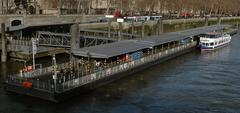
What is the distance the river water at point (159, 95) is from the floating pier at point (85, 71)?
779 millimetres

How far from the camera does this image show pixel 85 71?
45250 millimetres

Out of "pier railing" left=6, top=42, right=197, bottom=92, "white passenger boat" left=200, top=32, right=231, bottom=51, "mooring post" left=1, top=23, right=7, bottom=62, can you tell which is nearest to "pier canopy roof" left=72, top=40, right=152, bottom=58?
"pier railing" left=6, top=42, right=197, bottom=92

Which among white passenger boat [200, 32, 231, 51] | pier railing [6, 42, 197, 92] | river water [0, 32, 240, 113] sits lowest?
river water [0, 32, 240, 113]

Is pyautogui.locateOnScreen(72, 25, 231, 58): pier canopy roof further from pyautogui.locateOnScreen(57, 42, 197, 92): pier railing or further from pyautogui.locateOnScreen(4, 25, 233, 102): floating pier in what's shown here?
pyautogui.locateOnScreen(57, 42, 197, 92): pier railing

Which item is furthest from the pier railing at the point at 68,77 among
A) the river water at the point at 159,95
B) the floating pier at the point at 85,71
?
the river water at the point at 159,95

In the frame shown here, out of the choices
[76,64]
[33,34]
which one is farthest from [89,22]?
[76,64]

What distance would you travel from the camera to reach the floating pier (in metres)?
40.1

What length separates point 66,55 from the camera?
68.4 m

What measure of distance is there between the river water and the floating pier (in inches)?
30.7

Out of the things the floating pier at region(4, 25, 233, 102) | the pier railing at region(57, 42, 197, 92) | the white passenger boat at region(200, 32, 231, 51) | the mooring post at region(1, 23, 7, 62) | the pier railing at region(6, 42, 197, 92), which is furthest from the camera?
the white passenger boat at region(200, 32, 231, 51)

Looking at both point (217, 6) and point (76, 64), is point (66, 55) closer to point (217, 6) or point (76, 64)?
point (76, 64)

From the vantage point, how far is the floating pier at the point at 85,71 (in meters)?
40.1

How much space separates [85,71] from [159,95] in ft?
26.8

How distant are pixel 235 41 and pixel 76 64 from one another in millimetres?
63251
